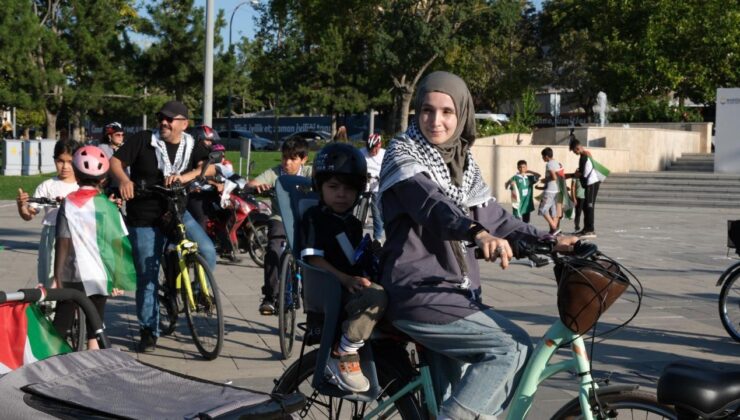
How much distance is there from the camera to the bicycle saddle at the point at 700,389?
9.04ft

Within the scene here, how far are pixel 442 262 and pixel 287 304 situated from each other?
385cm

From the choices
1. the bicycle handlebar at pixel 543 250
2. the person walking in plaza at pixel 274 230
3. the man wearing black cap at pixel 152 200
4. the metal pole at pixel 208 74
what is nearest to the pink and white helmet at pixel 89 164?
the man wearing black cap at pixel 152 200

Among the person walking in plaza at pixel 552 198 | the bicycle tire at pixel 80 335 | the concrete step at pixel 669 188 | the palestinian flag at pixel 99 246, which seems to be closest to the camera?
the bicycle tire at pixel 80 335

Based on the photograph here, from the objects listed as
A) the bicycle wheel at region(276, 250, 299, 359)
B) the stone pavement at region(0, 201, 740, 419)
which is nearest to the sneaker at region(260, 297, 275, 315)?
the stone pavement at region(0, 201, 740, 419)

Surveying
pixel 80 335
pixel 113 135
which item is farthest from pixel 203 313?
pixel 113 135

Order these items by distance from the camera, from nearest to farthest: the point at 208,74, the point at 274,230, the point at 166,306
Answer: the point at 166,306 → the point at 274,230 → the point at 208,74

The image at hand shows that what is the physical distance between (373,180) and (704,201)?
1660 centimetres

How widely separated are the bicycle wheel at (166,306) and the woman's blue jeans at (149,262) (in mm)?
121

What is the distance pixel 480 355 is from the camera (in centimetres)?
338

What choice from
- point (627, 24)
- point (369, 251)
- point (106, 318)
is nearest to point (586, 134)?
point (627, 24)

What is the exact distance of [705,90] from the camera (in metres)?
40.9

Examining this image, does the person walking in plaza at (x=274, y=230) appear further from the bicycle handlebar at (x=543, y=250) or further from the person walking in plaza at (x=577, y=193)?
the person walking in plaza at (x=577, y=193)

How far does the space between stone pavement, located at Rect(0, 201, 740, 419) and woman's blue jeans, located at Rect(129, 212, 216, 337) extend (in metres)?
0.29

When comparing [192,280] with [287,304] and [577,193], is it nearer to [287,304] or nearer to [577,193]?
[287,304]
